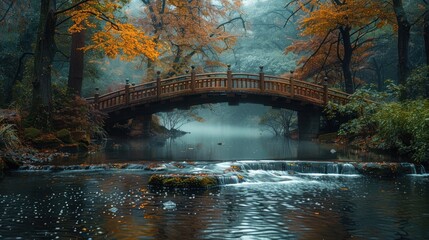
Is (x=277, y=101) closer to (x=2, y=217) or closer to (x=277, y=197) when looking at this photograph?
(x=277, y=197)

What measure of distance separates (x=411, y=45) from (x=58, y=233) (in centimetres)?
2798

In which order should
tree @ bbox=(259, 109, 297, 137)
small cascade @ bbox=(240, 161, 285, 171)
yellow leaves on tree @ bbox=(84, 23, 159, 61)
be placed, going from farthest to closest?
tree @ bbox=(259, 109, 297, 137)
yellow leaves on tree @ bbox=(84, 23, 159, 61)
small cascade @ bbox=(240, 161, 285, 171)

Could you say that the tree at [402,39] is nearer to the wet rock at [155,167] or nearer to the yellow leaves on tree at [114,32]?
the yellow leaves on tree at [114,32]

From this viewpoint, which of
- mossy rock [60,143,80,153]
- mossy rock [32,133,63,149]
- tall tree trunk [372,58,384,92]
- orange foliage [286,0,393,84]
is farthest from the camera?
tall tree trunk [372,58,384,92]

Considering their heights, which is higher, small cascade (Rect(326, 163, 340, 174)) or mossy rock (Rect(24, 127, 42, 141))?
mossy rock (Rect(24, 127, 42, 141))

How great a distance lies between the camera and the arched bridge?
23281 mm

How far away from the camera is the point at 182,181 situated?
10516mm

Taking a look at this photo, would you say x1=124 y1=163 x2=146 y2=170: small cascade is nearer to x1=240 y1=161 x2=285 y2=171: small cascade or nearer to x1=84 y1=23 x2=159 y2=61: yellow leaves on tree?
A: x1=240 y1=161 x2=285 y2=171: small cascade

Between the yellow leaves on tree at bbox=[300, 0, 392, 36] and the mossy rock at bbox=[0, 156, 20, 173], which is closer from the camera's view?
the mossy rock at bbox=[0, 156, 20, 173]

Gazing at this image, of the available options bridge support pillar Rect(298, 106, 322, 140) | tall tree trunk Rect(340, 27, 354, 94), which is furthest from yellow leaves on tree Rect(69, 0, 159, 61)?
tall tree trunk Rect(340, 27, 354, 94)

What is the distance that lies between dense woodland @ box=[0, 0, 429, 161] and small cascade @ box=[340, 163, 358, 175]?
2.37 metres

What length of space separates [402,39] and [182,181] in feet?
49.3

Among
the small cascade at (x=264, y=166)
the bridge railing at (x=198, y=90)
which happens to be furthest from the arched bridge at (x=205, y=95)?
the small cascade at (x=264, y=166)

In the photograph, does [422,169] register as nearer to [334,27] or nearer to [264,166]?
[264,166]
